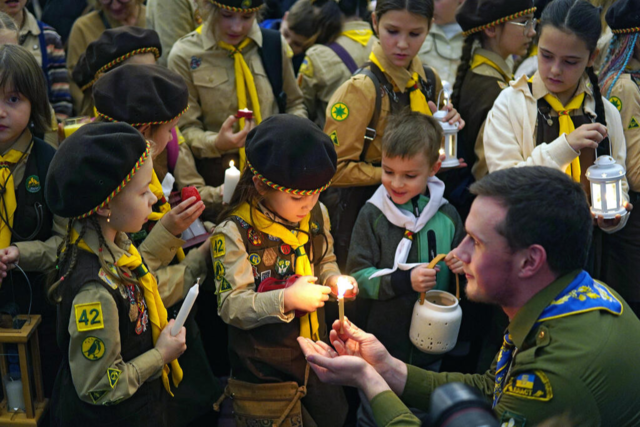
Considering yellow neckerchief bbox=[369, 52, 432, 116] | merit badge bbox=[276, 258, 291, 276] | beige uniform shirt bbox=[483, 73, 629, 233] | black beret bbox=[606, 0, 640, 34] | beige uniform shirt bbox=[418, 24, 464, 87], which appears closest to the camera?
merit badge bbox=[276, 258, 291, 276]

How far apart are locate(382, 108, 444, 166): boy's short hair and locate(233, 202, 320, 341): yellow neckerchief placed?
0.79 meters

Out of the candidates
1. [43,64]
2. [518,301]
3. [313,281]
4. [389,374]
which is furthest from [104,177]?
[43,64]

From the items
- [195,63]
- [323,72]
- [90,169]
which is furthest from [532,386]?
[323,72]

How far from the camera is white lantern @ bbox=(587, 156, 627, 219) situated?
13.0ft

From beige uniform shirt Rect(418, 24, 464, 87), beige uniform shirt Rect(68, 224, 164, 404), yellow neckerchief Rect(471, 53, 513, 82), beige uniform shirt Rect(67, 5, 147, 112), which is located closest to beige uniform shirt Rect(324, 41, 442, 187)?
yellow neckerchief Rect(471, 53, 513, 82)

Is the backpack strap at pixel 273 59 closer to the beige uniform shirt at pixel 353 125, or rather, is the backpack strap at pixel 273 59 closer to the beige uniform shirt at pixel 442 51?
the beige uniform shirt at pixel 353 125

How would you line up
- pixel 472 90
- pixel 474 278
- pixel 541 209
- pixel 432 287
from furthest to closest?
pixel 472 90
pixel 432 287
pixel 474 278
pixel 541 209

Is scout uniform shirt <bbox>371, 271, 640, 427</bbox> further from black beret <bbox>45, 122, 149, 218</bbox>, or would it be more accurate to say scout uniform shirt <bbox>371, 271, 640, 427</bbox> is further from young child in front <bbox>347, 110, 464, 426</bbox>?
black beret <bbox>45, 122, 149, 218</bbox>

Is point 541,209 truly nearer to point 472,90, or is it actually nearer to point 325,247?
point 325,247

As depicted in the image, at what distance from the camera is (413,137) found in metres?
3.94

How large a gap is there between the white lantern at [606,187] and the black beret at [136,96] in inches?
97.7

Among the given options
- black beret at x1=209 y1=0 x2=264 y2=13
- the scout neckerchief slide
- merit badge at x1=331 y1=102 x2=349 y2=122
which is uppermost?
black beret at x1=209 y1=0 x2=264 y2=13

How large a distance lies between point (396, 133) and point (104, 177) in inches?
68.2

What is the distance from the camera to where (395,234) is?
4035 millimetres
